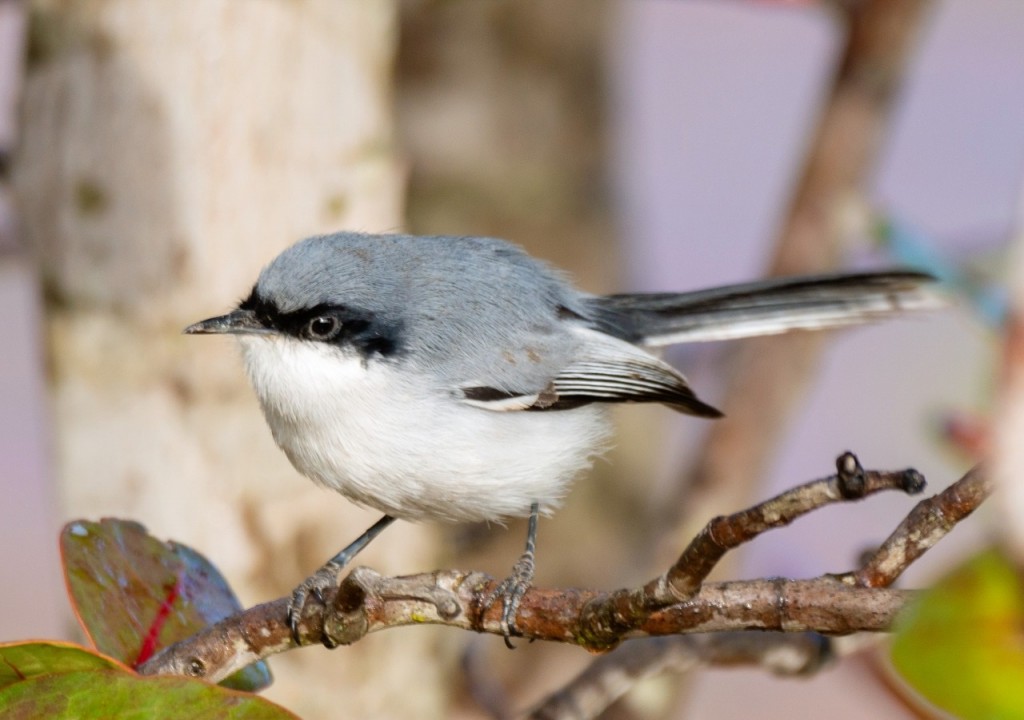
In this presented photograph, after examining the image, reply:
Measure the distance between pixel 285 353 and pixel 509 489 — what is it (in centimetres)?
29

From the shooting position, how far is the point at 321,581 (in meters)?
1.22

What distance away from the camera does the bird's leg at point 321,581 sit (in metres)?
0.92

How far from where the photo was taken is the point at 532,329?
1357 millimetres

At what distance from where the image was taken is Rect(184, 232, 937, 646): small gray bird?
1184 millimetres

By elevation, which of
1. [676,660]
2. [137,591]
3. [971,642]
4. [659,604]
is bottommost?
[676,660]

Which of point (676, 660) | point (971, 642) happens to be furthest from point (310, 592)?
point (971, 642)

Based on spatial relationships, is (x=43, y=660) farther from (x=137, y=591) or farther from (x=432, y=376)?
(x=432, y=376)

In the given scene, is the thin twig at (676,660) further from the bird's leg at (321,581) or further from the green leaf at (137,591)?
the green leaf at (137,591)

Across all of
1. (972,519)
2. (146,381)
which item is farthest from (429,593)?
(146,381)

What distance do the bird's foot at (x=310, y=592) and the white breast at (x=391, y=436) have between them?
90 millimetres

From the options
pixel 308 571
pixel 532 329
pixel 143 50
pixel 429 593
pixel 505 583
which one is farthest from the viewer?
pixel 308 571

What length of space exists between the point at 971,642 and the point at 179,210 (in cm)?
128

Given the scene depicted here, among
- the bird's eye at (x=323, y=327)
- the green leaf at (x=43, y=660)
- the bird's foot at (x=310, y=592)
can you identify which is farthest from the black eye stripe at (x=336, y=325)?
the green leaf at (x=43, y=660)

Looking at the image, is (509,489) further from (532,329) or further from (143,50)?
(143,50)
